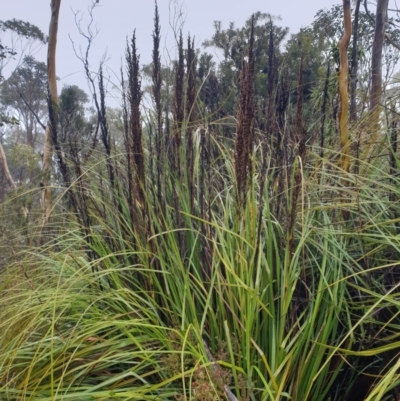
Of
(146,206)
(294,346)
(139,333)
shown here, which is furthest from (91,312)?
(294,346)

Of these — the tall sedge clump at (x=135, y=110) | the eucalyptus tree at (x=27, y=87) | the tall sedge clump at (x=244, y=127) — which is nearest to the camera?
the tall sedge clump at (x=244, y=127)

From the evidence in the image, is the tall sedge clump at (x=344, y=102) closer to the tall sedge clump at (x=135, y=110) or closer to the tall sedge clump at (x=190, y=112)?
the tall sedge clump at (x=190, y=112)

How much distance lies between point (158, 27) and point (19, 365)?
1.12m

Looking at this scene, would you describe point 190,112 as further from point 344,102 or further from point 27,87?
point 27,87

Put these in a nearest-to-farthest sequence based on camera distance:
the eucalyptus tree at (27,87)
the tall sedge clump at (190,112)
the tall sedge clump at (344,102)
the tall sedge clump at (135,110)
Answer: the tall sedge clump at (135,110) → the tall sedge clump at (190,112) → the tall sedge clump at (344,102) → the eucalyptus tree at (27,87)

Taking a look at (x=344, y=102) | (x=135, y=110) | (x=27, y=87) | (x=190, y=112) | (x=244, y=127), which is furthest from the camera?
(x=27, y=87)

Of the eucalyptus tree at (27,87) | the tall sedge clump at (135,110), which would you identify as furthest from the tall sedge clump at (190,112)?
the eucalyptus tree at (27,87)

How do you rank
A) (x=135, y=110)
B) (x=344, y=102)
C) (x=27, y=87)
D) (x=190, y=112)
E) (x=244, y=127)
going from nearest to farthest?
(x=244, y=127) → (x=135, y=110) → (x=190, y=112) → (x=344, y=102) → (x=27, y=87)

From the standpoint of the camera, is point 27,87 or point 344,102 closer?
point 344,102

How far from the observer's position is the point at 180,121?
1.62 m

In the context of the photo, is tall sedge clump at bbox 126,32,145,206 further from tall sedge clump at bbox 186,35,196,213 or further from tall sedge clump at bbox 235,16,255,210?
tall sedge clump at bbox 235,16,255,210

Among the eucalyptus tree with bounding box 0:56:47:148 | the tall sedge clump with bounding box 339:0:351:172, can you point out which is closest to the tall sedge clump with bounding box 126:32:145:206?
the tall sedge clump with bounding box 339:0:351:172

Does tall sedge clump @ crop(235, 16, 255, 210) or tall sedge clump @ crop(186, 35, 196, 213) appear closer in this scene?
tall sedge clump @ crop(235, 16, 255, 210)

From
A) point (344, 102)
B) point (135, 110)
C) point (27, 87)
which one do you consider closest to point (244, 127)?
point (135, 110)
